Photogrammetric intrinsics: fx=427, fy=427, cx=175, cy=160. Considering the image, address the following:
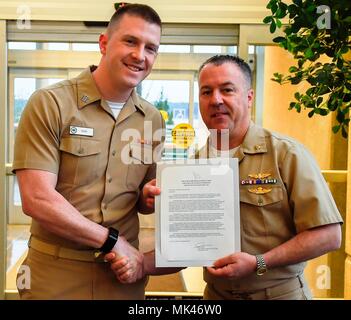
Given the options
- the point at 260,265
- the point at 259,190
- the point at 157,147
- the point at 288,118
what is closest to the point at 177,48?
the point at 288,118

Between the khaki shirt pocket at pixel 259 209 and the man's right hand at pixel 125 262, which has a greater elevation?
the khaki shirt pocket at pixel 259 209

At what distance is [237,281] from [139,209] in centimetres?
24

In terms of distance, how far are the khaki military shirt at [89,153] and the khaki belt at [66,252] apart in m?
0.01

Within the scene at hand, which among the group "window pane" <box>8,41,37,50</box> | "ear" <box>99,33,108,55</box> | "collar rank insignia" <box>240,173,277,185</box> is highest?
"window pane" <box>8,41,37,50</box>

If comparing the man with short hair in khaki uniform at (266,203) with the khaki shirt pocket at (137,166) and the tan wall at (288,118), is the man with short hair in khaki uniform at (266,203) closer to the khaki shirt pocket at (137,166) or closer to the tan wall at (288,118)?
the khaki shirt pocket at (137,166)

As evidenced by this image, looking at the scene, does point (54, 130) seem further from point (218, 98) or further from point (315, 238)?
point (315, 238)

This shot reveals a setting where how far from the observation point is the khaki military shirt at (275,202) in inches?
32.5

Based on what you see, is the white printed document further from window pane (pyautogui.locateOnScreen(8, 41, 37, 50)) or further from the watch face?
window pane (pyautogui.locateOnScreen(8, 41, 37, 50))

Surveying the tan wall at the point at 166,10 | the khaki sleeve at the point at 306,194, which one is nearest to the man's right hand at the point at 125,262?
the khaki sleeve at the point at 306,194

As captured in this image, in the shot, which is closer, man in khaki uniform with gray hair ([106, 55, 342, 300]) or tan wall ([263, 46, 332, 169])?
man in khaki uniform with gray hair ([106, 55, 342, 300])

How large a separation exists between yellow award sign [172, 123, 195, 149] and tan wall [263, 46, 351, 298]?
201 mm

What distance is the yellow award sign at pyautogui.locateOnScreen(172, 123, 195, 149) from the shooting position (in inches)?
40.8

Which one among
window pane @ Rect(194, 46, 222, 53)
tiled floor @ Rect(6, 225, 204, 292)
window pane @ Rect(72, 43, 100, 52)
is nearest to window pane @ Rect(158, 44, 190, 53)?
window pane @ Rect(194, 46, 222, 53)

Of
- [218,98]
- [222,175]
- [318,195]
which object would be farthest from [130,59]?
[318,195]
